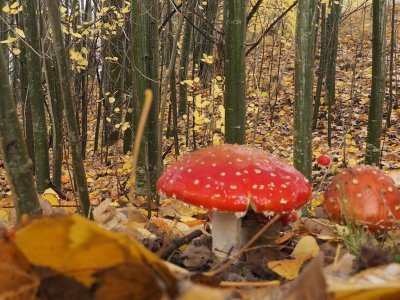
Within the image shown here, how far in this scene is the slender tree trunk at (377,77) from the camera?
4.19 meters

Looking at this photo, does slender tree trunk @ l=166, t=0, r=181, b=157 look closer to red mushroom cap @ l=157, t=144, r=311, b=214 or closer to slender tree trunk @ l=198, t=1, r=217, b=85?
slender tree trunk @ l=198, t=1, r=217, b=85

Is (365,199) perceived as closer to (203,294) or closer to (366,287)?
(366,287)

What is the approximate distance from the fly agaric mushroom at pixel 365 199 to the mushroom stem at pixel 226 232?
0.31 m

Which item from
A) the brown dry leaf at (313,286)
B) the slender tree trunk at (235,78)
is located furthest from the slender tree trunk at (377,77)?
the brown dry leaf at (313,286)

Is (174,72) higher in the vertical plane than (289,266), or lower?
higher

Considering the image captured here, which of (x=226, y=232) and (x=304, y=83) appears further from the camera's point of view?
(x=304, y=83)

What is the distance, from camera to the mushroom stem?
5.51 ft

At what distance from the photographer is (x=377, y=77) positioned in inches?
167

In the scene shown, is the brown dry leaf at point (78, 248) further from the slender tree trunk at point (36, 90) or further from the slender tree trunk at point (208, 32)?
the slender tree trunk at point (208, 32)

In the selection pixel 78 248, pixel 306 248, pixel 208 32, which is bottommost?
pixel 306 248

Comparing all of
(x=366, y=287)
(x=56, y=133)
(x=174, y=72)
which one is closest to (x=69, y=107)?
(x=366, y=287)

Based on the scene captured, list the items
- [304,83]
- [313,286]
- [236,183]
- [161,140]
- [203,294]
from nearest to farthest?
[203,294] < [313,286] < [236,183] < [304,83] < [161,140]

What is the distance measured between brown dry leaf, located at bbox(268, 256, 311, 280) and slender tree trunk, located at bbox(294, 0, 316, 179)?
1735mm

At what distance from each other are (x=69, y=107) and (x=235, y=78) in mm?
1216
